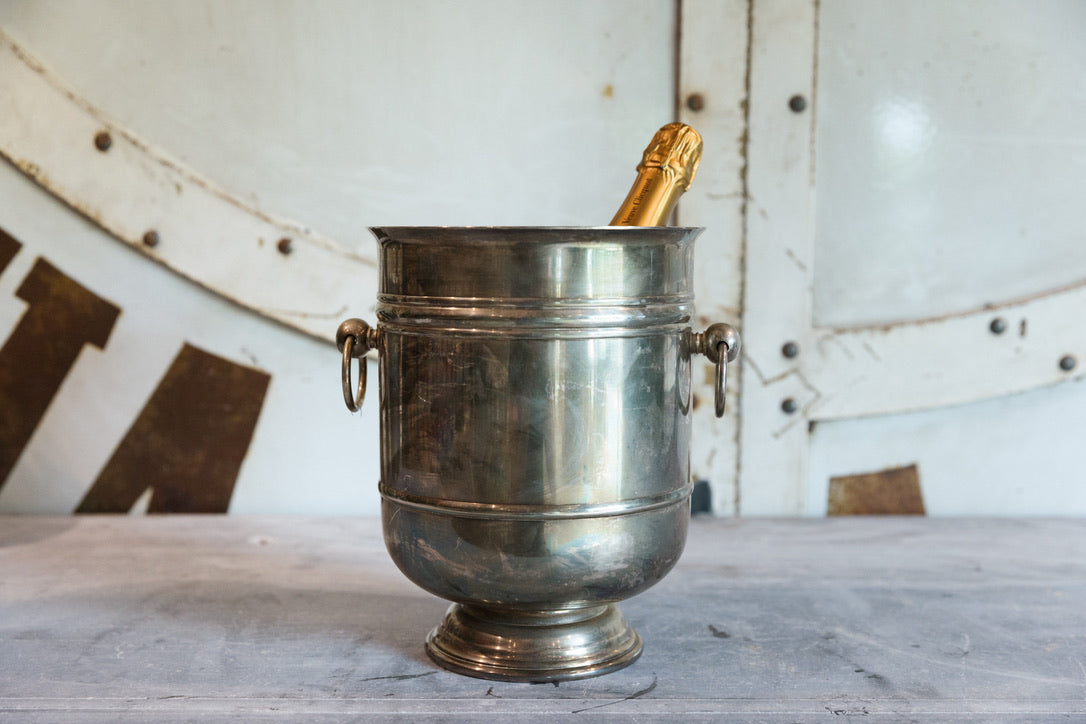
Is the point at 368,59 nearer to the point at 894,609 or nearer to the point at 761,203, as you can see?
the point at 761,203

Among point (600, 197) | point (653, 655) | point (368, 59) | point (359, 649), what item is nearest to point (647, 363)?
point (653, 655)

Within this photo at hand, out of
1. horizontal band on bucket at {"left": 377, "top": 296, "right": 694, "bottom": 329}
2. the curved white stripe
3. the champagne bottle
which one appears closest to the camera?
horizontal band on bucket at {"left": 377, "top": 296, "right": 694, "bottom": 329}

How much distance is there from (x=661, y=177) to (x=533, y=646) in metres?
0.50

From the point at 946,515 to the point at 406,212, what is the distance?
0.94 metres

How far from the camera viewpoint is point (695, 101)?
1.57m

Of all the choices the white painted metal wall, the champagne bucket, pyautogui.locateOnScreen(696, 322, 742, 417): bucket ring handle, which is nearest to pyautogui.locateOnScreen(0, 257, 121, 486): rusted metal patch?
the white painted metal wall

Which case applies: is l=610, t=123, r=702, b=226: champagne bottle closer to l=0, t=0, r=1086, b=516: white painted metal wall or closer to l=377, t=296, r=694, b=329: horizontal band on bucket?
l=377, t=296, r=694, b=329: horizontal band on bucket

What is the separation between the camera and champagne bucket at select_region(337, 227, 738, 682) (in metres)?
0.98

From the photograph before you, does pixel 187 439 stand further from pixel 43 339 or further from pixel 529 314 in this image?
pixel 529 314

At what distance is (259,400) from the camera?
1.62 m

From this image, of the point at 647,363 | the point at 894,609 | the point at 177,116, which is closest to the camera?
the point at 647,363

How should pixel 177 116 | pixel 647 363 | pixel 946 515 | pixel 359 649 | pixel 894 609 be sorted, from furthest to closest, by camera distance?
1. pixel 946 515
2. pixel 177 116
3. pixel 894 609
4. pixel 359 649
5. pixel 647 363

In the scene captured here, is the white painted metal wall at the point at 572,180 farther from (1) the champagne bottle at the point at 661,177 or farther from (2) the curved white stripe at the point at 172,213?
(1) the champagne bottle at the point at 661,177

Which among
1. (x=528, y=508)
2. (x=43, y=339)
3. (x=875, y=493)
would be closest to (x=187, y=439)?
(x=43, y=339)
